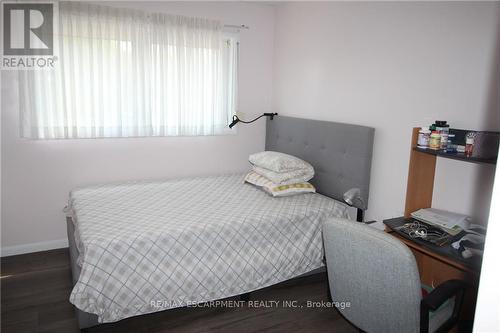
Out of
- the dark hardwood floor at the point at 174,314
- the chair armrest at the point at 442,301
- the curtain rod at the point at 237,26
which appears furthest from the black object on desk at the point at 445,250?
the curtain rod at the point at 237,26

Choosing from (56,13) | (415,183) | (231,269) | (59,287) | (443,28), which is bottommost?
(59,287)

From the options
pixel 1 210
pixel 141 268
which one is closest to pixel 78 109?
pixel 1 210

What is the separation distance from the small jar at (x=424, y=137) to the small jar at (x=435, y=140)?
0.05 metres

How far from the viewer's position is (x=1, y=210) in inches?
124

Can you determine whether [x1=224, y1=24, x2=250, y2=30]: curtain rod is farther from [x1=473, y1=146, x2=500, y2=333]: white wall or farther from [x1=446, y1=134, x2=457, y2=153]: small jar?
[x1=473, y1=146, x2=500, y2=333]: white wall

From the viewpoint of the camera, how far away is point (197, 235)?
2295 millimetres

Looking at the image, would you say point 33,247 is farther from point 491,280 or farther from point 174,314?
point 491,280

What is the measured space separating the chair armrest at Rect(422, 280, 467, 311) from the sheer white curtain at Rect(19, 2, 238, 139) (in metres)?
2.79

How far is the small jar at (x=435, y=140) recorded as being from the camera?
2084 millimetres

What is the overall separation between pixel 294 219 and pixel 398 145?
0.96 m

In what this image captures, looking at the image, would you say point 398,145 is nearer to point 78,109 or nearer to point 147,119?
point 147,119

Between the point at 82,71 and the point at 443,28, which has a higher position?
the point at 443,28

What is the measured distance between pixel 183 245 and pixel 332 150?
1.61 metres

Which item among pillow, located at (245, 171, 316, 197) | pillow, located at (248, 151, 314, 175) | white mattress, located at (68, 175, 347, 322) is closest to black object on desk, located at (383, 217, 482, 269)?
white mattress, located at (68, 175, 347, 322)
